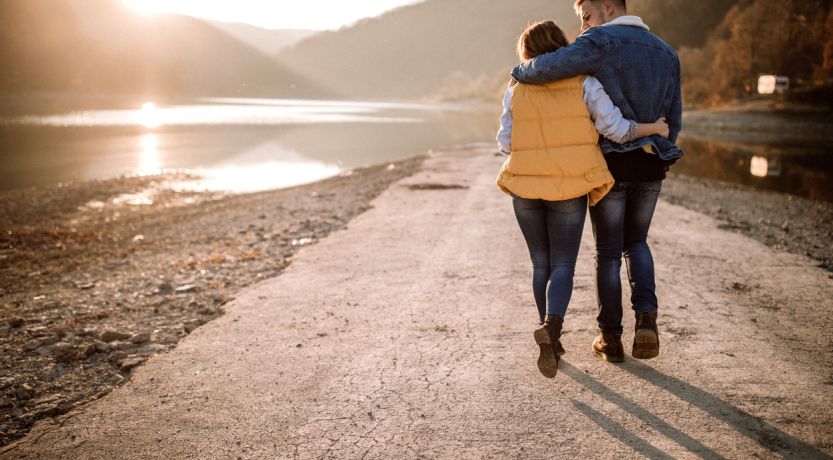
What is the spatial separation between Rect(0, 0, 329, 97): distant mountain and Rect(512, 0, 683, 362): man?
92518 mm

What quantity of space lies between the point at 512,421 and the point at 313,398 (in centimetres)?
116

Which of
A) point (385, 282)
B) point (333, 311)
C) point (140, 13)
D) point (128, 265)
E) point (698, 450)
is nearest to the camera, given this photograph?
point (698, 450)

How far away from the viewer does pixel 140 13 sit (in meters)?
173

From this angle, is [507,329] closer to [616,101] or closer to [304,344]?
[304,344]

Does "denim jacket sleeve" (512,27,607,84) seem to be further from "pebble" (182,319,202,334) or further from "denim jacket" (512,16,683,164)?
"pebble" (182,319,202,334)

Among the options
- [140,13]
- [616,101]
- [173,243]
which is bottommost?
[173,243]

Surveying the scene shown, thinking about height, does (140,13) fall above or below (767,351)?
above

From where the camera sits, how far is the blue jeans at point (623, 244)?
3121mm

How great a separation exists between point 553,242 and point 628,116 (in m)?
0.82

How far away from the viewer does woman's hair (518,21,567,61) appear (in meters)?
2.94

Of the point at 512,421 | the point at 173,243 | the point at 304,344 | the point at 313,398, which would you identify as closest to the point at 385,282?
Answer: the point at 304,344

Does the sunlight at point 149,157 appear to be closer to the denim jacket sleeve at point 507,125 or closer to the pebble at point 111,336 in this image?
the pebble at point 111,336

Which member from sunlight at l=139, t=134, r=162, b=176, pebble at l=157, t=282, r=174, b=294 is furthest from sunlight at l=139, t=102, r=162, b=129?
pebble at l=157, t=282, r=174, b=294

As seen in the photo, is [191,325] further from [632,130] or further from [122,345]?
[632,130]
